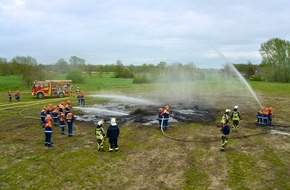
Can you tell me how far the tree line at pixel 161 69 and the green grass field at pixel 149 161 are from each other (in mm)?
38538

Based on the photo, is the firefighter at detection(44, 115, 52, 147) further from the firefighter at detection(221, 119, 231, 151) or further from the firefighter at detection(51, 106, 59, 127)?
the firefighter at detection(221, 119, 231, 151)

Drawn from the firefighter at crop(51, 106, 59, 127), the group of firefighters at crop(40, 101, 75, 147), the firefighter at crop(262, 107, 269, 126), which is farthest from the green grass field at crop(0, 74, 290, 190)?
the firefighter at crop(51, 106, 59, 127)

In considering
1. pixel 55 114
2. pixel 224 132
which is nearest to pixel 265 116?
pixel 224 132

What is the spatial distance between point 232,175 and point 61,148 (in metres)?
9.17

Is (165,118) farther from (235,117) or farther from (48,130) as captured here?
(48,130)

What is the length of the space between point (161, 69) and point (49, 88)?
34.1 metres

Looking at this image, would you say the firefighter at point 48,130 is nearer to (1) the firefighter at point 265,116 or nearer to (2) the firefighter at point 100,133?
(2) the firefighter at point 100,133

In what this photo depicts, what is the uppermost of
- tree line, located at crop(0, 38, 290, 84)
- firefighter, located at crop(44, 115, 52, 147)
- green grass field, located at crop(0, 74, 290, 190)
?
tree line, located at crop(0, 38, 290, 84)

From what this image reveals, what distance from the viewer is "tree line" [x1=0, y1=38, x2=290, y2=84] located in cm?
5966

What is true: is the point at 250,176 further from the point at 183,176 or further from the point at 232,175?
the point at 183,176

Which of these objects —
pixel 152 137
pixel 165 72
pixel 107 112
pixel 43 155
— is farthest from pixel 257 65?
pixel 43 155

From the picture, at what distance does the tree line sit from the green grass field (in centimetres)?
3854

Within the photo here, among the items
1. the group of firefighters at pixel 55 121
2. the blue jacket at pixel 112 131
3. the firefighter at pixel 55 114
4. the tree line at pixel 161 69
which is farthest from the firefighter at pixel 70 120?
the tree line at pixel 161 69

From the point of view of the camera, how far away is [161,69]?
70.9 meters
